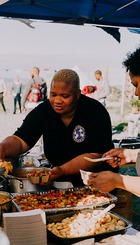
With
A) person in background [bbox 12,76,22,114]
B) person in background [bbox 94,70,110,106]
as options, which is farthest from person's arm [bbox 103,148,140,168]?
person in background [bbox 12,76,22,114]

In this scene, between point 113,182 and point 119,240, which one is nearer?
point 119,240

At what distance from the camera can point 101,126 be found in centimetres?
241

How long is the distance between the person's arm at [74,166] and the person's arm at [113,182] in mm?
356

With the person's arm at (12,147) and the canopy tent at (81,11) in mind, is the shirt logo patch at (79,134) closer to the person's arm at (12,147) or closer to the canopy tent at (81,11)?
the person's arm at (12,147)

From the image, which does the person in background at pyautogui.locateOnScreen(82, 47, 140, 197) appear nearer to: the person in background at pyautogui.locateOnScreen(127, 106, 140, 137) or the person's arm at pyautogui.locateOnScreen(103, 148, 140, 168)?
the person's arm at pyautogui.locateOnScreen(103, 148, 140, 168)

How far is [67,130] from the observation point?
2.39 metres

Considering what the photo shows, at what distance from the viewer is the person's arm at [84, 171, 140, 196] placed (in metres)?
1.64

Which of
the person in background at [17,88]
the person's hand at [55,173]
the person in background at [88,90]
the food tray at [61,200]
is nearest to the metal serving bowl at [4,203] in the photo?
the food tray at [61,200]

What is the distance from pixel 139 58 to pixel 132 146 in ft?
8.12

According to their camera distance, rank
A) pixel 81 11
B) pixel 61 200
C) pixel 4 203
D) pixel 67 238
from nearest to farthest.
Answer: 1. pixel 67 238
2. pixel 4 203
3. pixel 61 200
4. pixel 81 11

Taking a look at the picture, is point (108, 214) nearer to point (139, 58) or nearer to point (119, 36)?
point (139, 58)

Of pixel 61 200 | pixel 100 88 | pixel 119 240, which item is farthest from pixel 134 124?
pixel 119 240

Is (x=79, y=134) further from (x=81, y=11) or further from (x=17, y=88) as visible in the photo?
(x=17, y=88)

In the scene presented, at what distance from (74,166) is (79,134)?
0.80ft
